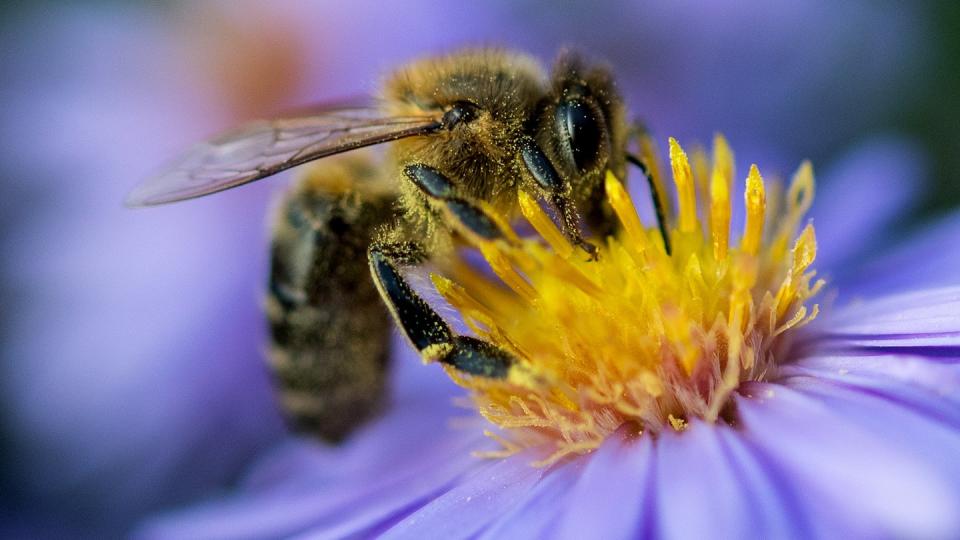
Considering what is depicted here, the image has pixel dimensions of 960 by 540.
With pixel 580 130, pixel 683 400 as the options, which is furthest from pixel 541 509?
pixel 580 130

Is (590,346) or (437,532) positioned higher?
(590,346)

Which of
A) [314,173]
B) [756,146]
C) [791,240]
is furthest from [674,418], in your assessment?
[756,146]

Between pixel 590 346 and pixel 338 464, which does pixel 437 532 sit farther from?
pixel 338 464

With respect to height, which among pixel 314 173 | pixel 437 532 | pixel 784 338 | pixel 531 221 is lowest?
pixel 437 532

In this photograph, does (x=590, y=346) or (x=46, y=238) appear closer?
(x=590, y=346)

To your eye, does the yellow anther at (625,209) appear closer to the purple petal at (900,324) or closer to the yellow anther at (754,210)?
the yellow anther at (754,210)

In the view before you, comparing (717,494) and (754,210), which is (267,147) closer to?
(754,210)
